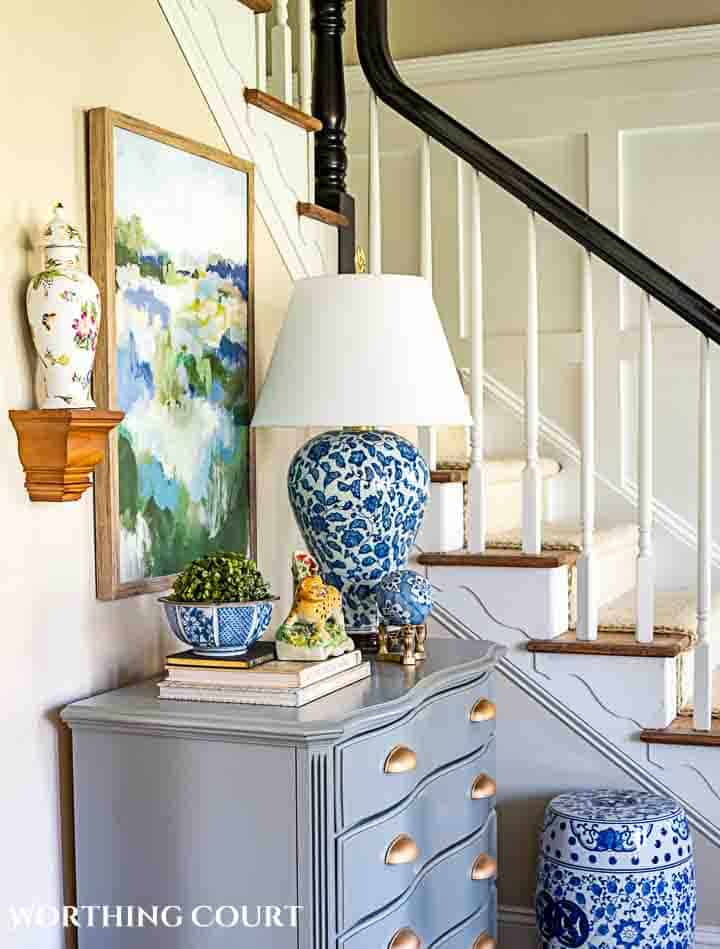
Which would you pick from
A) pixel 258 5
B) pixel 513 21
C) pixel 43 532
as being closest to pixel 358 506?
pixel 43 532

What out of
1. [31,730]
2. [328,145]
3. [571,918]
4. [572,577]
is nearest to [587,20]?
[328,145]

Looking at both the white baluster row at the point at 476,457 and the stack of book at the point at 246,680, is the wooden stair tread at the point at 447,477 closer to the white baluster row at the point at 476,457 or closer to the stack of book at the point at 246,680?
the white baluster row at the point at 476,457

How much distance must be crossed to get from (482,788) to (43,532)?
3.31 feet

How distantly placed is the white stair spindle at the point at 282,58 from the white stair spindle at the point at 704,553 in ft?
3.62

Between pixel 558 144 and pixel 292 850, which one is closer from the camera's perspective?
pixel 292 850

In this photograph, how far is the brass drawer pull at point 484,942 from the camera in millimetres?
2559

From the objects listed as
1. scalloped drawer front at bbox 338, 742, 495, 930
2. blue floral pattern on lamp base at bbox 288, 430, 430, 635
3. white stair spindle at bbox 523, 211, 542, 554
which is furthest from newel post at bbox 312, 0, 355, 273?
scalloped drawer front at bbox 338, 742, 495, 930

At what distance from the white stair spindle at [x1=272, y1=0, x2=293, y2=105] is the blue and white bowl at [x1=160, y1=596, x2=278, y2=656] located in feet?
4.55

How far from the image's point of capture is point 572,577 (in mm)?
3203

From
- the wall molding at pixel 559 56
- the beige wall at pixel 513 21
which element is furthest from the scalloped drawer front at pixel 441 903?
the beige wall at pixel 513 21

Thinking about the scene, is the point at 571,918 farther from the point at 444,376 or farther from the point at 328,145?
the point at 328,145

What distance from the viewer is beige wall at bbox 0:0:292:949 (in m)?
2.04

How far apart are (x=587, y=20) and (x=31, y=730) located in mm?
2967

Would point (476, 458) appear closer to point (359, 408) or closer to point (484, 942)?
point (359, 408)
